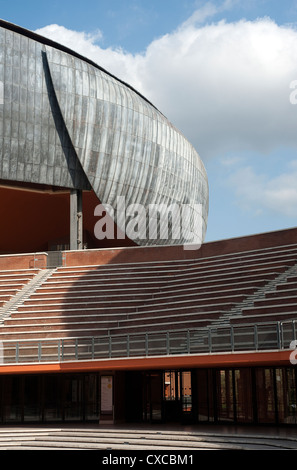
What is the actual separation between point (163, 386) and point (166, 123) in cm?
2578

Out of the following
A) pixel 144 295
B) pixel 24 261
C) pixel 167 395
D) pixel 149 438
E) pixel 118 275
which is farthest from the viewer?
pixel 24 261

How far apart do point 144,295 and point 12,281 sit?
8.35m

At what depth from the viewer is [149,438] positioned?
63.0ft

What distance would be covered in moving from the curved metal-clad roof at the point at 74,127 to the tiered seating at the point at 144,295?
775 cm

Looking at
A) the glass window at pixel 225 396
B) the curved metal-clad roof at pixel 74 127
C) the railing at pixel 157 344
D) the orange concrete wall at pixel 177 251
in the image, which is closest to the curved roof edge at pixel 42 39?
the curved metal-clad roof at pixel 74 127

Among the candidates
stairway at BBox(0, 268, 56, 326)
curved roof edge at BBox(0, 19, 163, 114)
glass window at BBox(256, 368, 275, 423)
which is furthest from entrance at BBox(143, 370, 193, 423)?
curved roof edge at BBox(0, 19, 163, 114)

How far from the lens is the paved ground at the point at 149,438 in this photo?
17422 millimetres

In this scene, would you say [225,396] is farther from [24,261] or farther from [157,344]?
[24,261]

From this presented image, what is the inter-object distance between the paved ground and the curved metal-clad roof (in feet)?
64.6

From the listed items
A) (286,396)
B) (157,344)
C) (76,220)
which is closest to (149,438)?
(157,344)

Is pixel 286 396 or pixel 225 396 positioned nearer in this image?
pixel 286 396

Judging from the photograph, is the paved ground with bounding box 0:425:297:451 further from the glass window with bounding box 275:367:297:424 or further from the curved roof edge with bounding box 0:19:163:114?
the curved roof edge with bounding box 0:19:163:114

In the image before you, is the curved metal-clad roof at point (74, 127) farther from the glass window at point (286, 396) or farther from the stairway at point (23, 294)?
the glass window at point (286, 396)

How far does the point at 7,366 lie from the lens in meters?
24.0
